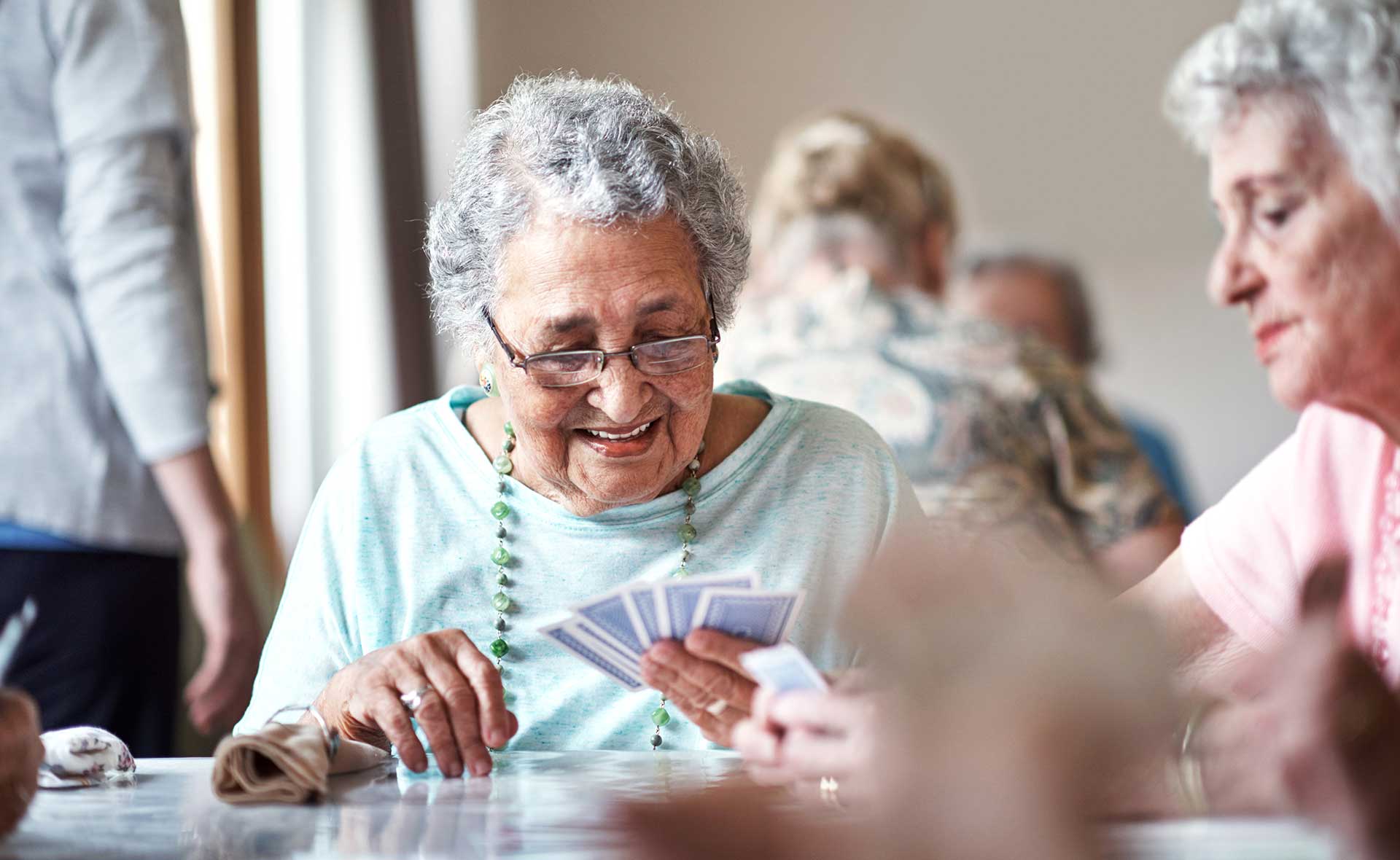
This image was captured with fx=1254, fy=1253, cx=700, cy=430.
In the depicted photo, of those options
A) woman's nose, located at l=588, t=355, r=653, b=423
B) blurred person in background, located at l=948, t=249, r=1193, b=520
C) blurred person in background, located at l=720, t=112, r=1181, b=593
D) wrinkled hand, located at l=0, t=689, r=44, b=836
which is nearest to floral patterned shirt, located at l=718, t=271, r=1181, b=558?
blurred person in background, located at l=720, t=112, r=1181, b=593

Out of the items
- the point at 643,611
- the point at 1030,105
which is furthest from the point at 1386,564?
the point at 1030,105

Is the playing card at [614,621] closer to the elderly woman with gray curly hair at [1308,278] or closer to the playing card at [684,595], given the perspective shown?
the playing card at [684,595]

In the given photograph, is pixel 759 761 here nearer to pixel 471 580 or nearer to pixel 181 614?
Result: pixel 471 580

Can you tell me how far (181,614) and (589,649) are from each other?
5.90 ft

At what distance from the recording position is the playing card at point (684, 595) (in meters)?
1.13

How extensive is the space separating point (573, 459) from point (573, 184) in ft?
1.15

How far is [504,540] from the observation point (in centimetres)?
167

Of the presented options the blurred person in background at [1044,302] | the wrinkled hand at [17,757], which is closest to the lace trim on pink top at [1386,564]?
the wrinkled hand at [17,757]

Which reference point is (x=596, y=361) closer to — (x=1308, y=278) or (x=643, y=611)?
(x=643, y=611)

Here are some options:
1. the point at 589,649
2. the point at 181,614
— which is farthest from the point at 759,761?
the point at 181,614

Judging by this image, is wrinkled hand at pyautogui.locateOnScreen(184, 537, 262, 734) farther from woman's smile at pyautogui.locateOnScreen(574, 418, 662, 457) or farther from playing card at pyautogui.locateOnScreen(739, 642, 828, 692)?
playing card at pyautogui.locateOnScreen(739, 642, 828, 692)

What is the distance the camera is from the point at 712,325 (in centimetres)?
167

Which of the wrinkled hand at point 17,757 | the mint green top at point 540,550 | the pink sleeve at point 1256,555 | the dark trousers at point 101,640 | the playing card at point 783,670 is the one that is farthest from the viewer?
the dark trousers at point 101,640

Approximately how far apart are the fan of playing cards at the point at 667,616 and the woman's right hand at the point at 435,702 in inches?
4.6
